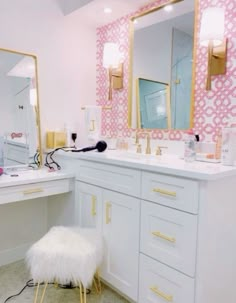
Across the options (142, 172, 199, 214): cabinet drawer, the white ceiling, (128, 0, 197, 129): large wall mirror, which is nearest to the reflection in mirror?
(128, 0, 197, 129): large wall mirror

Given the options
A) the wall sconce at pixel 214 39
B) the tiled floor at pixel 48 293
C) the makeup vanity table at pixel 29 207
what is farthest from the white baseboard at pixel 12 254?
the wall sconce at pixel 214 39

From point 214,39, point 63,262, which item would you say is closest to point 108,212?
point 63,262

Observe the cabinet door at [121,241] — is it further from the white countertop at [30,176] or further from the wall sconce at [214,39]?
the wall sconce at [214,39]

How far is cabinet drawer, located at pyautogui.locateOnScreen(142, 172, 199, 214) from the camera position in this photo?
1.29 metres

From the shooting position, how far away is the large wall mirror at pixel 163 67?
6.15 ft

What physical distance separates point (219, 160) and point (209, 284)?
671 millimetres

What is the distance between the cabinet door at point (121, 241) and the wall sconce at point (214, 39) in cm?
91

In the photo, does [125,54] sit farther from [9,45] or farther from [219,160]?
[219,160]

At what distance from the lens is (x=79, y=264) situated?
1.45 meters

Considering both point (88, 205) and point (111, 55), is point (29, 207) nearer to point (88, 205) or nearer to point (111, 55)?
point (88, 205)

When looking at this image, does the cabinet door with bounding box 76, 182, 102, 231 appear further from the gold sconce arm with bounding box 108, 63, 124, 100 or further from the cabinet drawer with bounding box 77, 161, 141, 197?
the gold sconce arm with bounding box 108, 63, 124, 100

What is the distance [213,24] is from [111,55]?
93 cm

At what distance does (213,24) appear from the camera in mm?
1617

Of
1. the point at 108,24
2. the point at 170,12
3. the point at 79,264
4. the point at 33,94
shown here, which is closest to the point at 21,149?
the point at 33,94
